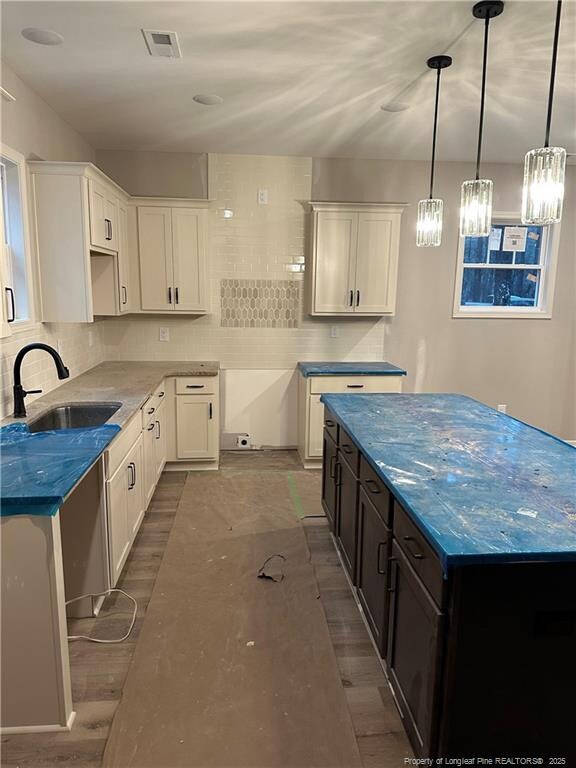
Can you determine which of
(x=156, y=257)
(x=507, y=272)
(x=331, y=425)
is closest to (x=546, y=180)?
(x=331, y=425)

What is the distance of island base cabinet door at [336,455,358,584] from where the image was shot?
2.46 m

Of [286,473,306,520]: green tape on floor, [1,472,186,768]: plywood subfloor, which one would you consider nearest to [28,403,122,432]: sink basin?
[1,472,186,768]: plywood subfloor

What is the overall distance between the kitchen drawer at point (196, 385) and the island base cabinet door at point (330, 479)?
55.7 inches

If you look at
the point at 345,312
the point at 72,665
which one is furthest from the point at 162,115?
the point at 72,665

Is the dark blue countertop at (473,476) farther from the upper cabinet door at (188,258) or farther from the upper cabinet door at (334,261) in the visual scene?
the upper cabinet door at (188,258)

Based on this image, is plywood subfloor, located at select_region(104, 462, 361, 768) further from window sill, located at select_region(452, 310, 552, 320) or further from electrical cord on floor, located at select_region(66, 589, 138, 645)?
window sill, located at select_region(452, 310, 552, 320)

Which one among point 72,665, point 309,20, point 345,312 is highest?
point 309,20

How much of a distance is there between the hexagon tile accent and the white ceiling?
4.02 feet

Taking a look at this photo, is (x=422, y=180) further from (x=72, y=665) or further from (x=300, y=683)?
(x=72, y=665)

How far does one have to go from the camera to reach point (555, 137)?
3918 millimetres

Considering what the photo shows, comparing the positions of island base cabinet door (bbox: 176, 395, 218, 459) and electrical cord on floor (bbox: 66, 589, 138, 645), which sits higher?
island base cabinet door (bbox: 176, 395, 218, 459)

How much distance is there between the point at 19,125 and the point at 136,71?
745 millimetres

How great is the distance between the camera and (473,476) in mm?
1829

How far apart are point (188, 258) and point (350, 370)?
5.69 ft
